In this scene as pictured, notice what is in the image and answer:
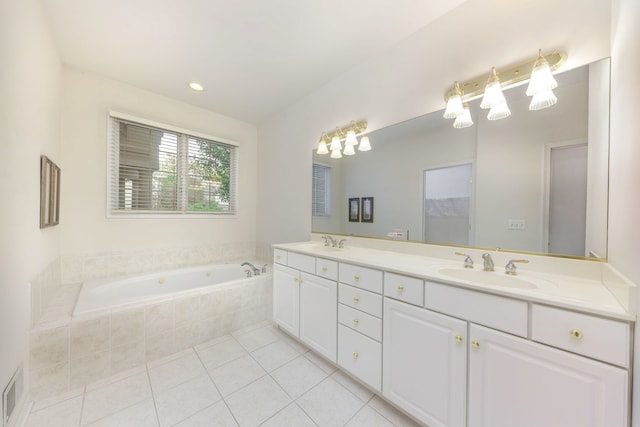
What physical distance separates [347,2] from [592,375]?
2123 mm

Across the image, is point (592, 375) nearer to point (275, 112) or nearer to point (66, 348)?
point (66, 348)

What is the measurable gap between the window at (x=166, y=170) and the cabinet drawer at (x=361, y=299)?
2.21 m

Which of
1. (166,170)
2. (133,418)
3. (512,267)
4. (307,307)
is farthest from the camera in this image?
(166,170)

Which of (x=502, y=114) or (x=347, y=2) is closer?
(x=502, y=114)

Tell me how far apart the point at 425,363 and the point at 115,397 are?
6.17ft

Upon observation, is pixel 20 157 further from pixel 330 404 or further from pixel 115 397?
pixel 330 404

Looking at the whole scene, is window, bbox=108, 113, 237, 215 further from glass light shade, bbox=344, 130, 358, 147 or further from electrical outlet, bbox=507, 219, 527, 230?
electrical outlet, bbox=507, 219, 527, 230

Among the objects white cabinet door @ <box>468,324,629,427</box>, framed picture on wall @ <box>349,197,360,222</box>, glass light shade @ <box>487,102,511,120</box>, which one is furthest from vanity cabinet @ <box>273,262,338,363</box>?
glass light shade @ <box>487,102,511,120</box>

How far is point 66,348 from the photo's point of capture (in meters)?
1.49

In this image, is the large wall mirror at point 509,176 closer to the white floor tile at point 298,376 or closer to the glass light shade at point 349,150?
the glass light shade at point 349,150

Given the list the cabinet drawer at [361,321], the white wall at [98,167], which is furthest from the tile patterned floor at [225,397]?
the white wall at [98,167]

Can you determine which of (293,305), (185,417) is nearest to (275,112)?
(293,305)

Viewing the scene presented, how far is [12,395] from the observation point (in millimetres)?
1138

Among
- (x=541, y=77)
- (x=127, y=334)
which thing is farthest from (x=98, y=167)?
(x=541, y=77)
